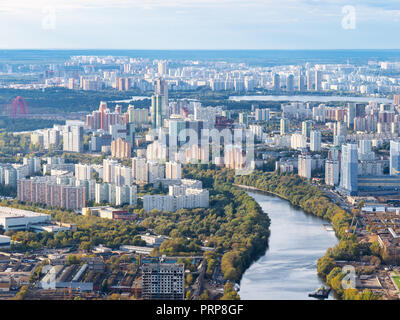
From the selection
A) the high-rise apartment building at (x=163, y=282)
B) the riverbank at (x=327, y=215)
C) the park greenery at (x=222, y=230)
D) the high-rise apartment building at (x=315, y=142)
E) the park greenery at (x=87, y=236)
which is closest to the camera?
the high-rise apartment building at (x=163, y=282)

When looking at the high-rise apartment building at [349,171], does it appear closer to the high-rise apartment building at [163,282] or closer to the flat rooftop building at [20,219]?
the flat rooftop building at [20,219]

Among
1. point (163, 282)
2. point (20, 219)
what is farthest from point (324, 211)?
point (163, 282)

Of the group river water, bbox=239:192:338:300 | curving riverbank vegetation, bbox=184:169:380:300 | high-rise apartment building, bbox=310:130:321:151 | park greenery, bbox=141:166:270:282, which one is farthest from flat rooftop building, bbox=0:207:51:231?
high-rise apartment building, bbox=310:130:321:151

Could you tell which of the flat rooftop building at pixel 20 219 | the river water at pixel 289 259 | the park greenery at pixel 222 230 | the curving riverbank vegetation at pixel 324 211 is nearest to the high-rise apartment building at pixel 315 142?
the curving riverbank vegetation at pixel 324 211

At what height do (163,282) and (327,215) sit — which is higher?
(163,282)

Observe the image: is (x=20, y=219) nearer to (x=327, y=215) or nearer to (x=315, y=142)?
(x=327, y=215)

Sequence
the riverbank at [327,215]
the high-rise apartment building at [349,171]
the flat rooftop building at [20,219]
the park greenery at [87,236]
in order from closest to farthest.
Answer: the riverbank at [327,215] < the park greenery at [87,236] < the flat rooftop building at [20,219] < the high-rise apartment building at [349,171]

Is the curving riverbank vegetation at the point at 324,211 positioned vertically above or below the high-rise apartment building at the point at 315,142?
below

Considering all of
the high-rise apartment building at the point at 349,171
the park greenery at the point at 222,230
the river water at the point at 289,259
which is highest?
the high-rise apartment building at the point at 349,171
